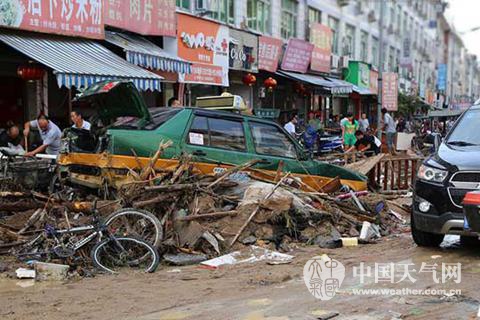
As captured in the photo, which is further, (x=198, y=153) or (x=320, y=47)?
(x=320, y=47)

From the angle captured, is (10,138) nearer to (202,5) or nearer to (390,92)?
(202,5)

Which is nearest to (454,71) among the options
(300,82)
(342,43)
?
(342,43)

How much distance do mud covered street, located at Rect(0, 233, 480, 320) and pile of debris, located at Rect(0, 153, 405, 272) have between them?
0.63m

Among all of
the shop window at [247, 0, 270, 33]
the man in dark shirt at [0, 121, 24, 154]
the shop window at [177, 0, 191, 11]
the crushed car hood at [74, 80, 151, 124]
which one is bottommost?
the man in dark shirt at [0, 121, 24, 154]

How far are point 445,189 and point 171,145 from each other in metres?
3.60

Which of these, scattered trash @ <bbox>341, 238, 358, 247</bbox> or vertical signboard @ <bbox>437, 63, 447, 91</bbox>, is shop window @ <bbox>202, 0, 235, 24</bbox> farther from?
vertical signboard @ <bbox>437, 63, 447, 91</bbox>

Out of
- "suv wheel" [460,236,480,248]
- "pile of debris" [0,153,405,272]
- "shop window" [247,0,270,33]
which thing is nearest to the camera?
"pile of debris" [0,153,405,272]

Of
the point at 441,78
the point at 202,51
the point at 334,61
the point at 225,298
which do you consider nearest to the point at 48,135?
the point at 225,298

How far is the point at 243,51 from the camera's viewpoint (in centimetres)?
1822

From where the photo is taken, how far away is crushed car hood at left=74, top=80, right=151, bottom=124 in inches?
299

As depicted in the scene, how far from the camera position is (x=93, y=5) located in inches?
476

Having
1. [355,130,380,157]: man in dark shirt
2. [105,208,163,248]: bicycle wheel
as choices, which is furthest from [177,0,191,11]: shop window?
[105,208,163,248]: bicycle wheel

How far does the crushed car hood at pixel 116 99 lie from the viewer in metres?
7.60

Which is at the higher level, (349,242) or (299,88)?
(299,88)
